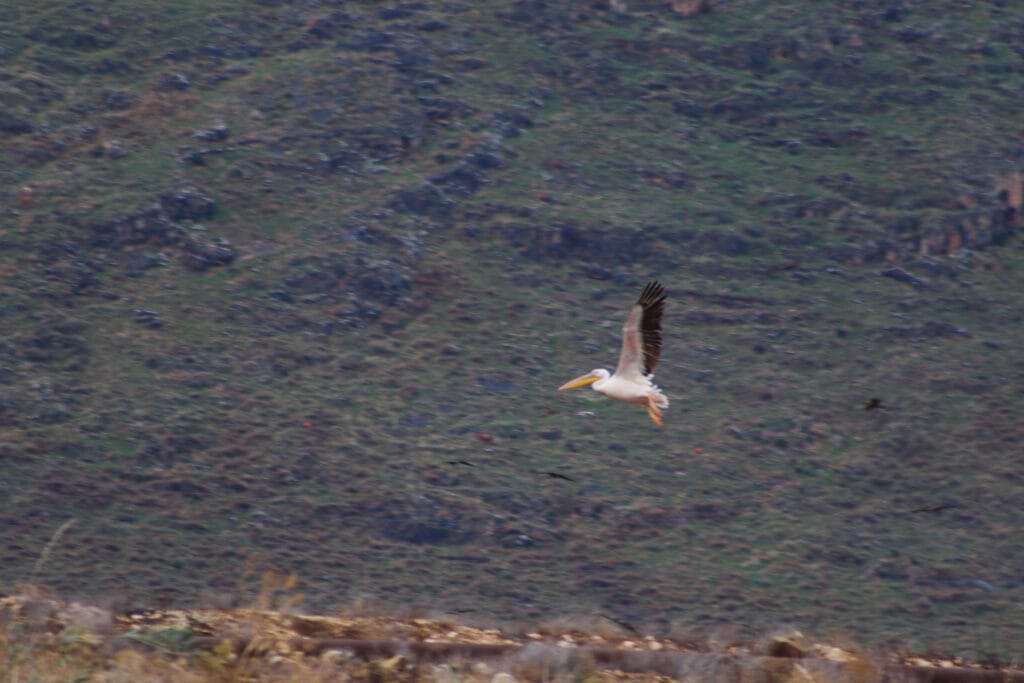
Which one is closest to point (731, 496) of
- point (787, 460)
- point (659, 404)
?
point (787, 460)

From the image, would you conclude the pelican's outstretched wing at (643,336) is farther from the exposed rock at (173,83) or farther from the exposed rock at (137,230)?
the exposed rock at (173,83)

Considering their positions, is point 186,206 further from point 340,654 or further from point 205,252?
point 340,654

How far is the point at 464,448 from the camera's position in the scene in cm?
1786

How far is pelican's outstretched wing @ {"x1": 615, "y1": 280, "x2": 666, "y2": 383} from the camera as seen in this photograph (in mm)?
10062

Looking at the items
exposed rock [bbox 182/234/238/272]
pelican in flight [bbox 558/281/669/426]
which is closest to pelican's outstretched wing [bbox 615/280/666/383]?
pelican in flight [bbox 558/281/669/426]

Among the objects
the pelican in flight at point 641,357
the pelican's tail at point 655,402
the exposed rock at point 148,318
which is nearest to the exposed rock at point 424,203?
the exposed rock at point 148,318

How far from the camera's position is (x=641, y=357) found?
1048 cm

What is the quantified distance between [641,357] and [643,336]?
24cm

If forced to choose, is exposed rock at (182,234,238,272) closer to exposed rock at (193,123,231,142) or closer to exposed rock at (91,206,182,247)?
exposed rock at (91,206,182,247)

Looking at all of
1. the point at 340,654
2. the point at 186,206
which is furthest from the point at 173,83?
the point at 340,654

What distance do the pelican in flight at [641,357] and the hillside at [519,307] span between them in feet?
8.56

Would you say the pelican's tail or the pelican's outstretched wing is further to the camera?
the pelican's tail

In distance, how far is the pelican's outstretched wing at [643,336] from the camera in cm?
1006

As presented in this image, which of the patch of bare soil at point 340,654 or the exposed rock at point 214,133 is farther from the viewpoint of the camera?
the exposed rock at point 214,133
